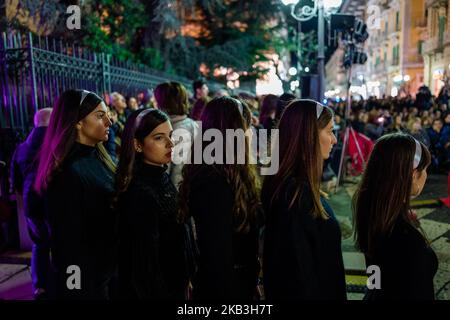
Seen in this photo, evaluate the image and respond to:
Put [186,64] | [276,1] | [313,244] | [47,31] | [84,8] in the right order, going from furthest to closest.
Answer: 1. [276,1]
2. [186,64]
3. [84,8]
4. [47,31]
5. [313,244]

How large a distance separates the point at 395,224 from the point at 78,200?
5.98 ft

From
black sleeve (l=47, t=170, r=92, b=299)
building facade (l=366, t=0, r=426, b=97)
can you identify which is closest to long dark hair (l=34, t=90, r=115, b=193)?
black sleeve (l=47, t=170, r=92, b=299)

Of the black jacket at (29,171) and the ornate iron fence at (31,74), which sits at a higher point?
the ornate iron fence at (31,74)

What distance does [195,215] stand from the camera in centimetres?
226

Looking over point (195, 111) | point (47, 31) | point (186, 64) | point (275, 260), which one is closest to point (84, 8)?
point (47, 31)

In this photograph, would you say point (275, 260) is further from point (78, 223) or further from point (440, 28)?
point (440, 28)

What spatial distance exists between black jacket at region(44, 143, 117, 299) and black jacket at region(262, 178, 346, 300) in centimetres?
104

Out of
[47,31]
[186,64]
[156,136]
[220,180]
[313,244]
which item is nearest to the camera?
[313,244]

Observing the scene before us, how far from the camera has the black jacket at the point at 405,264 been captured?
191 cm

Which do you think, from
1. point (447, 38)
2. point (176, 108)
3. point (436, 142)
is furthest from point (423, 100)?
point (176, 108)

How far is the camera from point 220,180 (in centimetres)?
228

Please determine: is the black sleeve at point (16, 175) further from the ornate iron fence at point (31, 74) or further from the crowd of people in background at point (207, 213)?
the ornate iron fence at point (31, 74)

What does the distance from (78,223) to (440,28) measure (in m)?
32.8

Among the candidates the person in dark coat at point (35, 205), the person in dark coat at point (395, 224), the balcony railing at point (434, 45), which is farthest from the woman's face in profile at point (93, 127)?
the balcony railing at point (434, 45)
